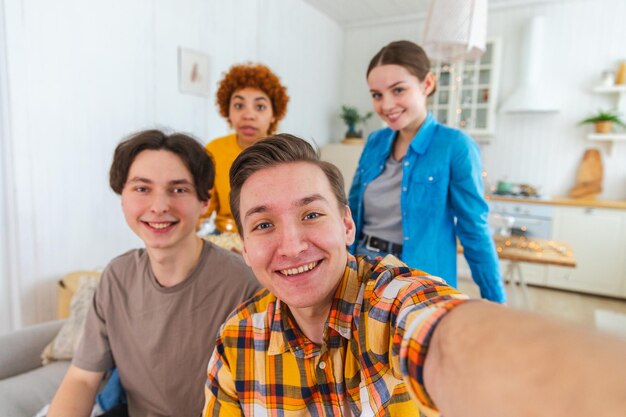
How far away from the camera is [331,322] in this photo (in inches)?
29.7

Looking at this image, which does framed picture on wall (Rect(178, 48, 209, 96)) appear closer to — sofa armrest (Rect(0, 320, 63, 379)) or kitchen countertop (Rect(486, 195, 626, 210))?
sofa armrest (Rect(0, 320, 63, 379))

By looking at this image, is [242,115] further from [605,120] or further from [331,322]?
[605,120]

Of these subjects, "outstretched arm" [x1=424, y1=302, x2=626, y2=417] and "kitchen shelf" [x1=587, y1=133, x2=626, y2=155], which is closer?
"outstretched arm" [x1=424, y1=302, x2=626, y2=417]

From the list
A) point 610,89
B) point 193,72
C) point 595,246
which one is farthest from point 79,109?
point 610,89

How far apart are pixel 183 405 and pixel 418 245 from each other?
101cm

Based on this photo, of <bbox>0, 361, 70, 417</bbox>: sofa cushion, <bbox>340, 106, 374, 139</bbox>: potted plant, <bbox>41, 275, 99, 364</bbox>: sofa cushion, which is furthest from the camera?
<bbox>340, 106, 374, 139</bbox>: potted plant

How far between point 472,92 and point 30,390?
4848mm

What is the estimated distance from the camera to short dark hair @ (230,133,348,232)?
0.80 metres

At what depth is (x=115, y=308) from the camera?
1.15m

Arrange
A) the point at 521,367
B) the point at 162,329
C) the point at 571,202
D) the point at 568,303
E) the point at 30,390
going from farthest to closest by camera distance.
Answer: the point at 571,202 → the point at 568,303 → the point at 30,390 → the point at 162,329 → the point at 521,367

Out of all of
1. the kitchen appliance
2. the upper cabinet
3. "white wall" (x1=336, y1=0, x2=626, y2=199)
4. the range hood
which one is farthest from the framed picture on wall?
"white wall" (x1=336, y1=0, x2=626, y2=199)

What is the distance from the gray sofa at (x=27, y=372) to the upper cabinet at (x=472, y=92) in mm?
4497

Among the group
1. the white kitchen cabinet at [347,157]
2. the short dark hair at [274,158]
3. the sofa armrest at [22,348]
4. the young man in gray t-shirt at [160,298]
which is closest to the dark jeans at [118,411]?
the young man in gray t-shirt at [160,298]

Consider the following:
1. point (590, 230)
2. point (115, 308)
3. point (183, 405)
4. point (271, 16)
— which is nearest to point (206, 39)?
point (271, 16)
